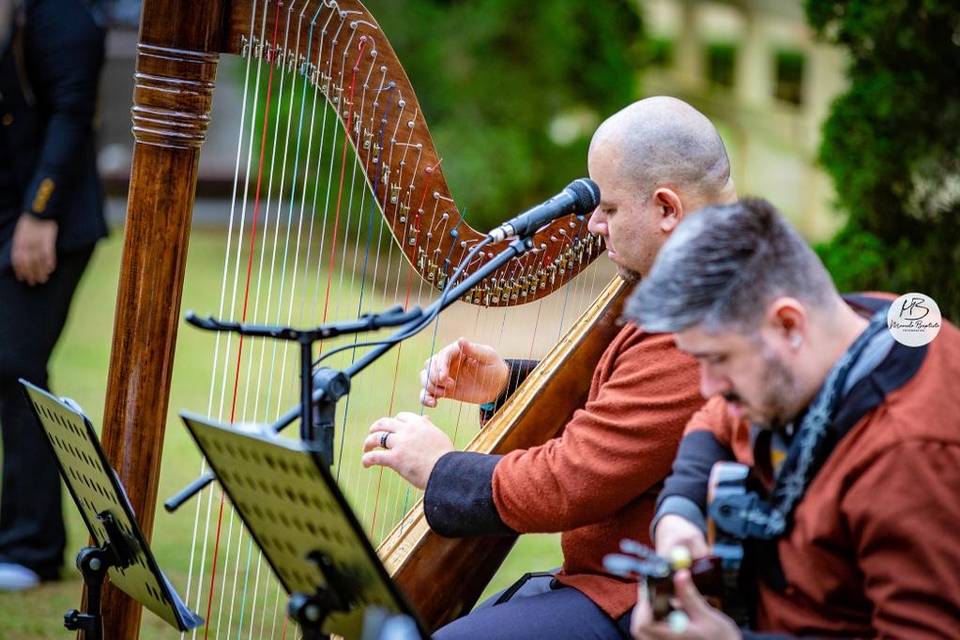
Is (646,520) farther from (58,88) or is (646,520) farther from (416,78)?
(416,78)

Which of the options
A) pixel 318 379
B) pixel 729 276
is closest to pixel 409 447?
pixel 318 379

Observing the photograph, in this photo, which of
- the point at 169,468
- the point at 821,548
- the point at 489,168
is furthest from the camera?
the point at 489,168

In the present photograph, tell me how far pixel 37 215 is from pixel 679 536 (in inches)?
114

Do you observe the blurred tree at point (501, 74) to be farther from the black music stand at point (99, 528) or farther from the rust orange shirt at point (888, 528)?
the rust orange shirt at point (888, 528)

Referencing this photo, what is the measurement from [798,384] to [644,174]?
833 millimetres

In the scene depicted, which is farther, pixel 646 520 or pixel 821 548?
pixel 646 520

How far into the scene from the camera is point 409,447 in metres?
2.68

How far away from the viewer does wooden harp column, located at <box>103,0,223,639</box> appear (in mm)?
2562

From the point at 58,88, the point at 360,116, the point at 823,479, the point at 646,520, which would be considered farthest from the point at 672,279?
the point at 58,88

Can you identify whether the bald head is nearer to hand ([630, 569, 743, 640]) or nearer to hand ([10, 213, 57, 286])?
hand ([630, 569, 743, 640])

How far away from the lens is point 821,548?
1.86 m

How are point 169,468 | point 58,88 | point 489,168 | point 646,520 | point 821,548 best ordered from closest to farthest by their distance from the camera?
point 821,548 < point 646,520 < point 58,88 < point 169,468 < point 489,168

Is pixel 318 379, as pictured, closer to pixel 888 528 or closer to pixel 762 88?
pixel 888 528

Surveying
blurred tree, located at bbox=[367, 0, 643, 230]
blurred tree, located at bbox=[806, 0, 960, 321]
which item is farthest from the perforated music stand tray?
blurred tree, located at bbox=[367, 0, 643, 230]
